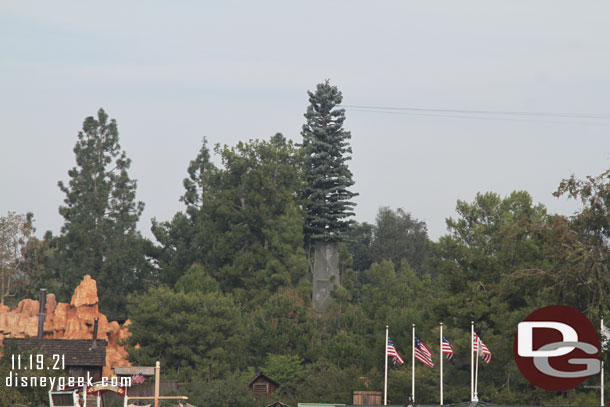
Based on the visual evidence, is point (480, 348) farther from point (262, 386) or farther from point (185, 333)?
point (185, 333)

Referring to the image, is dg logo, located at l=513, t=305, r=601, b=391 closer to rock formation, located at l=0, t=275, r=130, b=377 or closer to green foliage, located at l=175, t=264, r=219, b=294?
green foliage, located at l=175, t=264, r=219, b=294

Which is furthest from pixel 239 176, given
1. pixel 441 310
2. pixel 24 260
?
pixel 441 310

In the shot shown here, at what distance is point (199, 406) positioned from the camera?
221ft

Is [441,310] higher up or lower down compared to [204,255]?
lower down

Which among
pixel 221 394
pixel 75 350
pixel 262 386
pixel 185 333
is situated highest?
pixel 185 333

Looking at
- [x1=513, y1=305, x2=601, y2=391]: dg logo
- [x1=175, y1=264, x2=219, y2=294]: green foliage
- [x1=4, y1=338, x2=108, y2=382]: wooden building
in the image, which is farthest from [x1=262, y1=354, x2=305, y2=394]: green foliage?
[x1=513, y1=305, x2=601, y2=391]: dg logo

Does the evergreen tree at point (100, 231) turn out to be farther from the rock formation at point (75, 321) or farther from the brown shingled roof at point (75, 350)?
the brown shingled roof at point (75, 350)

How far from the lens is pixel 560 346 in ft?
149

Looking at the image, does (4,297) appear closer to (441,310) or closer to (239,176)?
(239,176)

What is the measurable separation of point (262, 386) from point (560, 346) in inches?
1373

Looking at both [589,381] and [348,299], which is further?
[348,299]

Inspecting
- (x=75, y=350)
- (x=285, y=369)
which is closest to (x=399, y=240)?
(x=285, y=369)

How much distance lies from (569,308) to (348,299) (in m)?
50.1

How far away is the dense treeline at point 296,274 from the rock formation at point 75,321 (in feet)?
11.3
